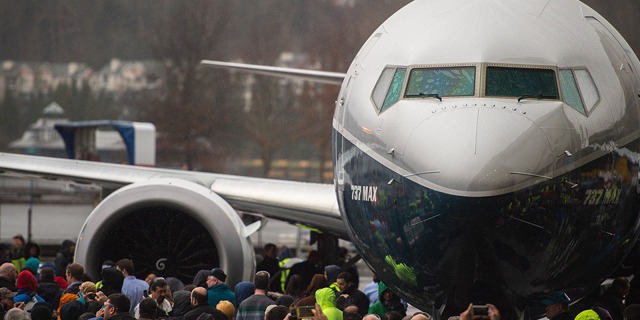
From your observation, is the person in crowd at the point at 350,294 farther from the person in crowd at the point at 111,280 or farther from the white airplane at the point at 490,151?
the person in crowd at the point at 111,280

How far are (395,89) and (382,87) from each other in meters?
0.20

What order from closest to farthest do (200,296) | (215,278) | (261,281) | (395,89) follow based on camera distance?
(395,89)
(200,296)
(261,281)
(215,278)

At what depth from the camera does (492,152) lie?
6.90 meters

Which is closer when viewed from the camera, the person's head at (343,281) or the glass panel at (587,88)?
the glass panel at (587,88)

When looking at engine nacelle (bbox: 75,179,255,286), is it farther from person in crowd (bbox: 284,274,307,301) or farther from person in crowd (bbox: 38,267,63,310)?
person in crowd (bbox: 38,267,63,310)

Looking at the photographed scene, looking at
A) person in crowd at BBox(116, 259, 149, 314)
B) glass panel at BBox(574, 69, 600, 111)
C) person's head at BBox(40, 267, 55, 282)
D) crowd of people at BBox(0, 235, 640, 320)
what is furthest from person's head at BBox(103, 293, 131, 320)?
glass panel at BBox(574, 69, 600, 111)

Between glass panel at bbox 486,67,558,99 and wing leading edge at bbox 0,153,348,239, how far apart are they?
10.7 ft

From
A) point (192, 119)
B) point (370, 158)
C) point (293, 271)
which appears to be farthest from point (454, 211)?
point (192, 119)

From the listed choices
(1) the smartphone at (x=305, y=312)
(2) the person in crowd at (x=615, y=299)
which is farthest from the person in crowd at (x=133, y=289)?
(2) the person in crowd at (x=615, y=299)

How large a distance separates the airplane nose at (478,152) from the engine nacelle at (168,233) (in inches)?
166

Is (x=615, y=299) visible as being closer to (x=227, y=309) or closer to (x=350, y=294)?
(x=350, y=294)

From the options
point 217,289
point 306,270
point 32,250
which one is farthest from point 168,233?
point 32,250

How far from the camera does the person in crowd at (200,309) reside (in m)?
8.21

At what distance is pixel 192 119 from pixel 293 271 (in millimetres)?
9815
